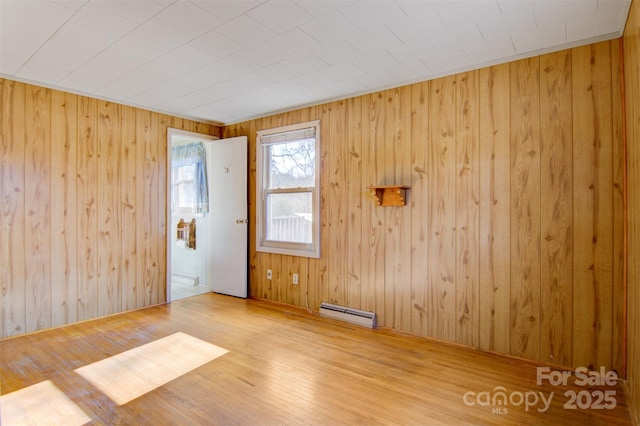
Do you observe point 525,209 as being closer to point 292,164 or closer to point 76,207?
point 292,164

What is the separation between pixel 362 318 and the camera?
11.0ft

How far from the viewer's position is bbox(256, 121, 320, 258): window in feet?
12.5

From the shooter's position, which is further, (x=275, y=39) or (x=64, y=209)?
(x=64, y=209)

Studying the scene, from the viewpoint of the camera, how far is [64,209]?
331 cm

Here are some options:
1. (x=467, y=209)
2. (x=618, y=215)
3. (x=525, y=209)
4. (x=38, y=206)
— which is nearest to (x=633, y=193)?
(x=618, y=215)

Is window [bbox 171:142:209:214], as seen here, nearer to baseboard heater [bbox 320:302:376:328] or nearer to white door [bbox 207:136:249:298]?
white door [bbox 207:136:249:298]

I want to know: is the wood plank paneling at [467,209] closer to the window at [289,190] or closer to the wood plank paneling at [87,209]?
the window at [289,190]

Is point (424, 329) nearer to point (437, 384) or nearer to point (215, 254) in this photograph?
point (437, 384)

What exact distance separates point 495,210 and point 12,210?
13.5 feet

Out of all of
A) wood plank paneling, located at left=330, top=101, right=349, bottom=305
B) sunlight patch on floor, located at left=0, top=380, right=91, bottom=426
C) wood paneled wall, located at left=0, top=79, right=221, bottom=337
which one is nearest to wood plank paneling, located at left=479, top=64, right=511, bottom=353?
wood plank paneling, located at left=330, top=101, right=349, bottom=305

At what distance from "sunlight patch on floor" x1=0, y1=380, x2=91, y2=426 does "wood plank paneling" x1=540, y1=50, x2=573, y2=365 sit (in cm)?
304

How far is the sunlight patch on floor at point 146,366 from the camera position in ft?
7.14

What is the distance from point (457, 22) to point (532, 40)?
25.4 inches

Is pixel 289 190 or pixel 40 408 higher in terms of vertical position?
pixel 289 190
